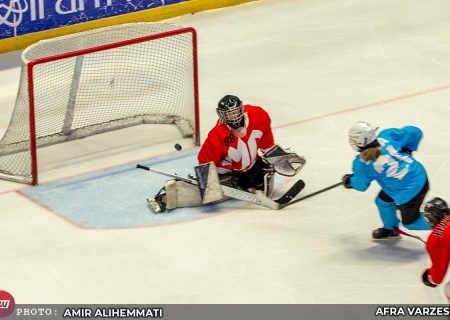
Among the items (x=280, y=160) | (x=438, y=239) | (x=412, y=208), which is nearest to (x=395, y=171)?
(x=412, y=208)

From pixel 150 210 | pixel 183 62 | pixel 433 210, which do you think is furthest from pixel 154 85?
pixel 433 210

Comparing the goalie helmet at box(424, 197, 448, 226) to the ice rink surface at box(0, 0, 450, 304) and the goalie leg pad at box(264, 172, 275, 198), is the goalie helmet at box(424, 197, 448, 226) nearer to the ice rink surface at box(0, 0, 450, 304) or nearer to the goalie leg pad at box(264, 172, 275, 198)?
the ice rink surface at box(0, 0, 450, 304)

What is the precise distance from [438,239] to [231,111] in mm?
2192

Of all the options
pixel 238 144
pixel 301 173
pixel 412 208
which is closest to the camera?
pixel 412 208

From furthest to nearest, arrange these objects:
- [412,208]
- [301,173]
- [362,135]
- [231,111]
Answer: [301,173], [231,111], [412,208], [362,135]

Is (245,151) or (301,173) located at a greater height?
(245,151)

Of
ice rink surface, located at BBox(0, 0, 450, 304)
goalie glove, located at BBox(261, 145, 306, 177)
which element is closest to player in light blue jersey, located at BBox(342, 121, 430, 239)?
ice rink surface, located at BBox(0, 0, 450, 304)

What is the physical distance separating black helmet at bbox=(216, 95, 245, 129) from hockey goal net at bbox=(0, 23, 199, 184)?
144 cm

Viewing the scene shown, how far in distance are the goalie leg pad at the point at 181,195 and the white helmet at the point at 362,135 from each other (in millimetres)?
1459

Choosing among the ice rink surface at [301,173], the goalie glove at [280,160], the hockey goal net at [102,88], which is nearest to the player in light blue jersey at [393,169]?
the ice rink surface at [301,173]

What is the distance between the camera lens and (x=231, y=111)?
8688mm

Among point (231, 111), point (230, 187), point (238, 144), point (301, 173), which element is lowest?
point (301, 173)

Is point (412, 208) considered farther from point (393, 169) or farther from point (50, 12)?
point (50, 12)

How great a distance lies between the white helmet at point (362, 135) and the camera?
7.85 metres
